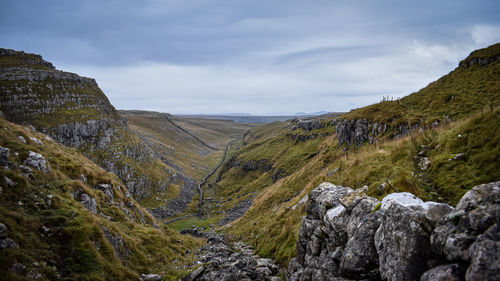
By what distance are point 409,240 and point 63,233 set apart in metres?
19.2

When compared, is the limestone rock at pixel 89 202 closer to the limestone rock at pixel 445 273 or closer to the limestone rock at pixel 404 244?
the limestone rock at pixel 404 244

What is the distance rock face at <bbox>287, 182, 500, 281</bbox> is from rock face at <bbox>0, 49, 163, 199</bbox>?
256 feet

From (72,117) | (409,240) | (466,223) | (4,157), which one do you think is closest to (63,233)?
(4,157)

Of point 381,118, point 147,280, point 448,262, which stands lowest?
point 147,280

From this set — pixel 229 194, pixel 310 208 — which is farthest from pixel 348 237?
pixel 229 194

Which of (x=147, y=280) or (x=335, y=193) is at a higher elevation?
(x=335, y=193)

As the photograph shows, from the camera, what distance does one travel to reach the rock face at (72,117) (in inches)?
3002

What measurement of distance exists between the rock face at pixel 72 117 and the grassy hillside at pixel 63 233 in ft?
194

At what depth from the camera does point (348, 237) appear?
11.3 m

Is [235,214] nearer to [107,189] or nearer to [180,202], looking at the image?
[180,202]

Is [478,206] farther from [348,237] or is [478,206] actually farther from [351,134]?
[351,134]

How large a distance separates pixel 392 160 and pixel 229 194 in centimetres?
7591

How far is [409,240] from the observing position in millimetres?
8117

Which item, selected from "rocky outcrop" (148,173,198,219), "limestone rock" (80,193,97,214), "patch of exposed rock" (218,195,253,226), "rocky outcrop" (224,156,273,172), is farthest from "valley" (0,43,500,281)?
"rocky outcrop" (224,156,273,172)
